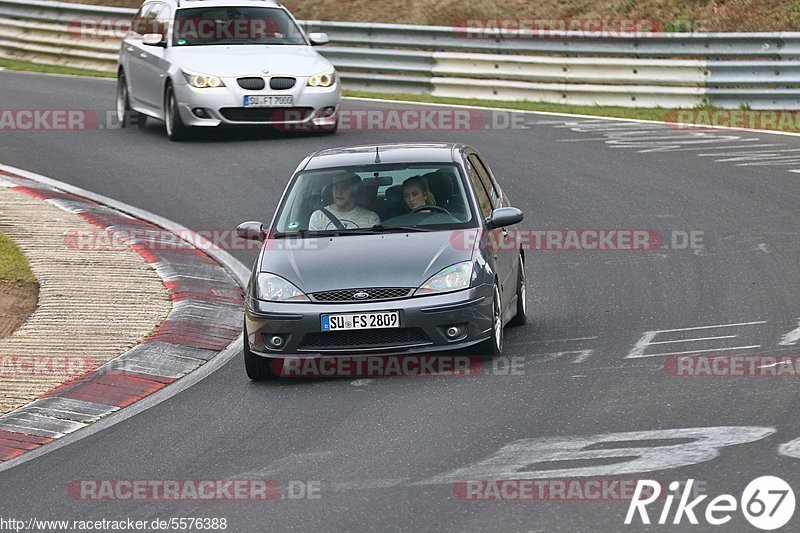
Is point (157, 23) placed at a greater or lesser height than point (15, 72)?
greater

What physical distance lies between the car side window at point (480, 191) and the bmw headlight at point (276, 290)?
1657 mm

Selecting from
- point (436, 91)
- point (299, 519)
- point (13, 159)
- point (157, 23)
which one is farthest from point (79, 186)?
point (299, 519)

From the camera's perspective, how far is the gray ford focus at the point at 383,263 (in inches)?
401

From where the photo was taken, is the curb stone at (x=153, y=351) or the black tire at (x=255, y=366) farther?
Result: the black tire at (x=255, y=366)

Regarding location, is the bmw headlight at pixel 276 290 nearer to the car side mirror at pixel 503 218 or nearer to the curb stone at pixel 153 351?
the curb stone at pixel 153 351

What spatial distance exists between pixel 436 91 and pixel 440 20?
13.4 feet

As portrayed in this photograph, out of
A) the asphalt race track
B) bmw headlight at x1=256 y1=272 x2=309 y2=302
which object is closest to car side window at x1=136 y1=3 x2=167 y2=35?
the asphalt race track

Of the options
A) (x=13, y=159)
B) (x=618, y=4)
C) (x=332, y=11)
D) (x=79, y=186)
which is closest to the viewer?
(x=79, y=186)

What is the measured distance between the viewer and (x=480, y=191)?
11.6 metres

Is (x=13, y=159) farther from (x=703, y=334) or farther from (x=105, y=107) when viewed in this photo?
(x=703, y=334)

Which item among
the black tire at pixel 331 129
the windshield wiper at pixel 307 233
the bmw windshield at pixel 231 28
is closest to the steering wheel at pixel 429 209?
the windshield wiper at pixel 307 233

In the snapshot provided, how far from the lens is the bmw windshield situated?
2159 cm

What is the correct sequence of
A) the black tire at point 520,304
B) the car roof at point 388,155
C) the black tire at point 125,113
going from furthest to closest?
the black tire at point 125,113
the black tire at point 520,304
the car roof at point 388,155

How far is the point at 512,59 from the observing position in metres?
25.0
